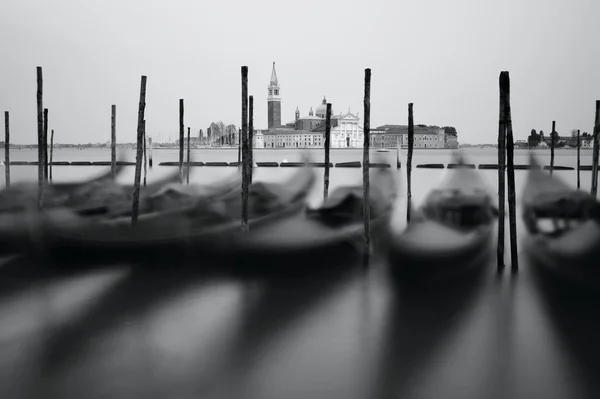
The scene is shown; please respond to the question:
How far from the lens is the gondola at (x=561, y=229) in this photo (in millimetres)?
5680

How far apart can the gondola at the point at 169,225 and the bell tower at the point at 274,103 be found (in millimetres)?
92613

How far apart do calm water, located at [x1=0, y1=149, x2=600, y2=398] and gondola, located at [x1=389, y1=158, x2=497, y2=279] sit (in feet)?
0.79

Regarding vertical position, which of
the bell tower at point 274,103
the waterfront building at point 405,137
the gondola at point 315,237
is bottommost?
the gondola at point 315,237

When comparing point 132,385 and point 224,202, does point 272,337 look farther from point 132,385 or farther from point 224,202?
point 224,202

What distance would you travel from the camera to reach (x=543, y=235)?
22.2 ft

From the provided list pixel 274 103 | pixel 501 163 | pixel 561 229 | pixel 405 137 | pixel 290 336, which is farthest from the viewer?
pixel 274 103

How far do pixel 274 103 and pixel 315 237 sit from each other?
97082 mm

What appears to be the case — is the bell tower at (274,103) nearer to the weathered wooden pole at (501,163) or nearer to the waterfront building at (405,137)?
the waterfront building at (405,137)

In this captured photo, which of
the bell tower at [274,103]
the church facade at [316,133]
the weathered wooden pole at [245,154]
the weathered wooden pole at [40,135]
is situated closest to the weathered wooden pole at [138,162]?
the weathered wooden pole at [245,154]

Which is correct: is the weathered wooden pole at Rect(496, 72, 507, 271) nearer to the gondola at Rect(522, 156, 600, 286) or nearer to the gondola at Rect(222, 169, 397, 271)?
the gondola at Rect(522, 156, 600, 286)

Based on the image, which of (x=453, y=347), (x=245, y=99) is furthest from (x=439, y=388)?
(x=245, y=99)

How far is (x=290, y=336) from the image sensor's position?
426cm

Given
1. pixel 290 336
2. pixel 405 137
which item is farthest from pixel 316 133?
A: pixel 290 336

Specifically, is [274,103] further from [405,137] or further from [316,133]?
[405,137]
